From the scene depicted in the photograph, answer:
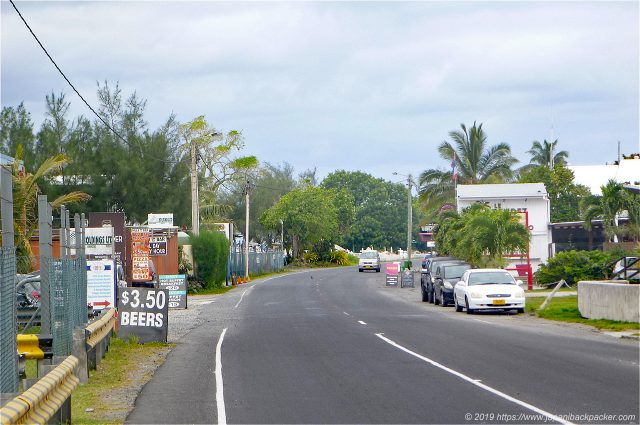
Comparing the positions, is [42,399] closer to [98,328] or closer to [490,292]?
[98,328]

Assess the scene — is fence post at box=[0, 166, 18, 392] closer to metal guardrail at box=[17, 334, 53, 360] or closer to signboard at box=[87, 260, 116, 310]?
metal guardrail at box=[17, 334, 53, 360]

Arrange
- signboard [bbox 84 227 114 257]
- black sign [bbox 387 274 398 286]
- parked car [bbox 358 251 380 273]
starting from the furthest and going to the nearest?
parked car [bbox 358 251 380 273] → black sign [bbox 387 274 398 286] → signboard [bbox 84 227 114 257]

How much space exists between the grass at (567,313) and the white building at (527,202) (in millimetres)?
18644

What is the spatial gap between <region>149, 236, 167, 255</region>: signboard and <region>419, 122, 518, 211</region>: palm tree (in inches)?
1013

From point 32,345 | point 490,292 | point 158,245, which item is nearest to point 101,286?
point 32,345

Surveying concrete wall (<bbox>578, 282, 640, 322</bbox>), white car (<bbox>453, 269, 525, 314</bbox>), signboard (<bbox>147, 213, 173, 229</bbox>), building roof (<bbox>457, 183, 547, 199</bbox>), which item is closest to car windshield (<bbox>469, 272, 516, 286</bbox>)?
white car (<bbox>453, 269, 525, 314</bbox>)

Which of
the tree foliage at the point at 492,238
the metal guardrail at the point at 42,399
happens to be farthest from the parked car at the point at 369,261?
the metal guardrail at the point at 42,399

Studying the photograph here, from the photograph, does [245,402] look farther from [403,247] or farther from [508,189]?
[403,247]

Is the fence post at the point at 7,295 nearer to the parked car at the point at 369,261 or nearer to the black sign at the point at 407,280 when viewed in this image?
the black sign at the point at 407,280

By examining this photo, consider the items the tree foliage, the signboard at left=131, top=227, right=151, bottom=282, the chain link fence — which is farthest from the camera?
the tree foliage

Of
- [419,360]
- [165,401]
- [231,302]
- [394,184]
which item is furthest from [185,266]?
[394,184]

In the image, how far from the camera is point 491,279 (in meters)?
30.0

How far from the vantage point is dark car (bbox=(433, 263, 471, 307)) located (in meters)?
34.5

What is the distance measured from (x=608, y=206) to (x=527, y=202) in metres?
A: 9.65
